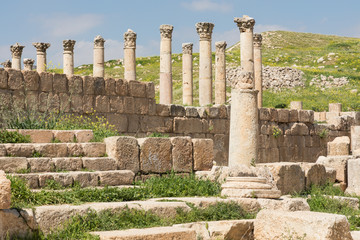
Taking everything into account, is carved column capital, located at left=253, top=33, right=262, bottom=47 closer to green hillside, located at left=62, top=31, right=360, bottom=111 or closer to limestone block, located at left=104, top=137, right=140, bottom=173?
green hillside, located at left=62, top=31, right=360, bottom=111

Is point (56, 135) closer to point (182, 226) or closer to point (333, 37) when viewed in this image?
point (182, 226)

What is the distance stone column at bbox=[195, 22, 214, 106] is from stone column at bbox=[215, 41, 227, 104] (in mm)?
833

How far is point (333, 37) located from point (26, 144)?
86243mm

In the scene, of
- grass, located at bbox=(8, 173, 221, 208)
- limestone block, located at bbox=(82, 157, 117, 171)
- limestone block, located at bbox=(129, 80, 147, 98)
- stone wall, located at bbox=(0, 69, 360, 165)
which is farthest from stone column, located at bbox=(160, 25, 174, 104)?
limestone block, located at bbox=(82, 157, 117, 171)

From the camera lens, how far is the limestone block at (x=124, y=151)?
12.5 m

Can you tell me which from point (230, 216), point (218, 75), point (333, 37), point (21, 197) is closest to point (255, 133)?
point (230, 216)

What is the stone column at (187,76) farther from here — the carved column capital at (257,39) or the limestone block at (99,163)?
the limestone block at (99,163)

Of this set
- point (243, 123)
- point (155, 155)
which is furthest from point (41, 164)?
point (243, 123)

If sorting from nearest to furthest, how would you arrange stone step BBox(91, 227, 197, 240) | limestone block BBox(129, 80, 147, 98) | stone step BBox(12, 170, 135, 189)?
stone step BBox(91, 227, 197, 240) → stone step BBox(12, 170, 135, 189) → limestone block BBox(129, 80, 147, 98)

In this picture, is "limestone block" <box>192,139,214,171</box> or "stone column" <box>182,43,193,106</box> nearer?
"limestone block" <box>192,139,214,171</box>

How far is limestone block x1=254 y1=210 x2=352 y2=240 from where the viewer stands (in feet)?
27.2

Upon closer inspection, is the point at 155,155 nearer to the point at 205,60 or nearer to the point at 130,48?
the point at 130,48

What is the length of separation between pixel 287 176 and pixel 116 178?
14.9ft

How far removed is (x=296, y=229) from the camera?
8641mm
